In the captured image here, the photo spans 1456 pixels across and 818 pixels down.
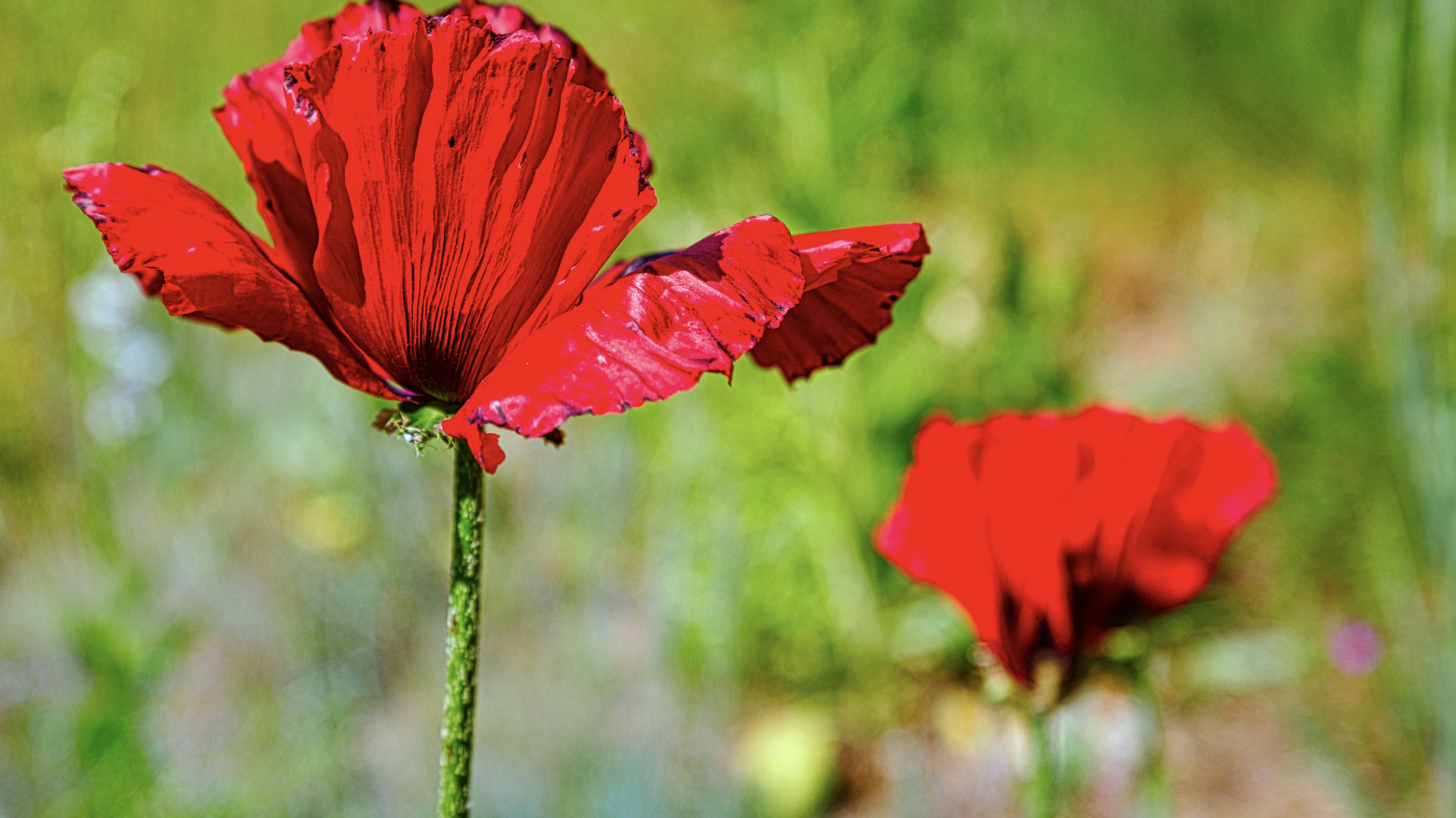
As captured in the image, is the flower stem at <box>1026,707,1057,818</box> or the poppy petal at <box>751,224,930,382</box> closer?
the poppy petal at <box>751,224,930,382</box>

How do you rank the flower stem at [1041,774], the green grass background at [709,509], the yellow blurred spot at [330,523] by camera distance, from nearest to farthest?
the flower stem at [1041,774] < the green grass background at [709,509] < the yellow blurred spot at [330,523]

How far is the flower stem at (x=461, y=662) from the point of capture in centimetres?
31

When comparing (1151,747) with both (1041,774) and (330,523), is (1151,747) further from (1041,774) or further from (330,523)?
(330,523)

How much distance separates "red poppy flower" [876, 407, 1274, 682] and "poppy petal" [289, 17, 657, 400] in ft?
0.90

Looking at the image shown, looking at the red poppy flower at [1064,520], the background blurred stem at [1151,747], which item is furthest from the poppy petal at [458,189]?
the background blurred stem at [1151,747]

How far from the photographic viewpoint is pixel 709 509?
1804mm

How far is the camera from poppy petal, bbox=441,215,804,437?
0.93 ft

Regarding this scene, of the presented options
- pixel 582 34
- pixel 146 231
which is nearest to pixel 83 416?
pixel 582 34

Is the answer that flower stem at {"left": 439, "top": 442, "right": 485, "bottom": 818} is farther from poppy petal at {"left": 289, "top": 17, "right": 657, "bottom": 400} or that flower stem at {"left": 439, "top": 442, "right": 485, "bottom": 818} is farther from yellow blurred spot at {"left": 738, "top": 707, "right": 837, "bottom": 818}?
yellow blurred spot at {"left": 738, "top": 707, "right": 837, "bottom": 818}

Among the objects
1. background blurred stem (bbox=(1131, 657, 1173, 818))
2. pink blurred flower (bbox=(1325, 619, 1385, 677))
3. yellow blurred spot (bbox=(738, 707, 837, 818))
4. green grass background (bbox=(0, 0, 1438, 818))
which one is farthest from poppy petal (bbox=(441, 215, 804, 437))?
pink blurred flower (bbox=(1325, 619, 1385, 677))

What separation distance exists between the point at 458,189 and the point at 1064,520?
1.18ft

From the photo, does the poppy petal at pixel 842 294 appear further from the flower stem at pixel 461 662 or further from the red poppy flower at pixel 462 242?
the flower stem at pixel 461 662

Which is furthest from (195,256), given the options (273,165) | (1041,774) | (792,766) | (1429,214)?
(792,766)

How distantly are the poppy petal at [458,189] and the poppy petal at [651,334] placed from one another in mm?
24
